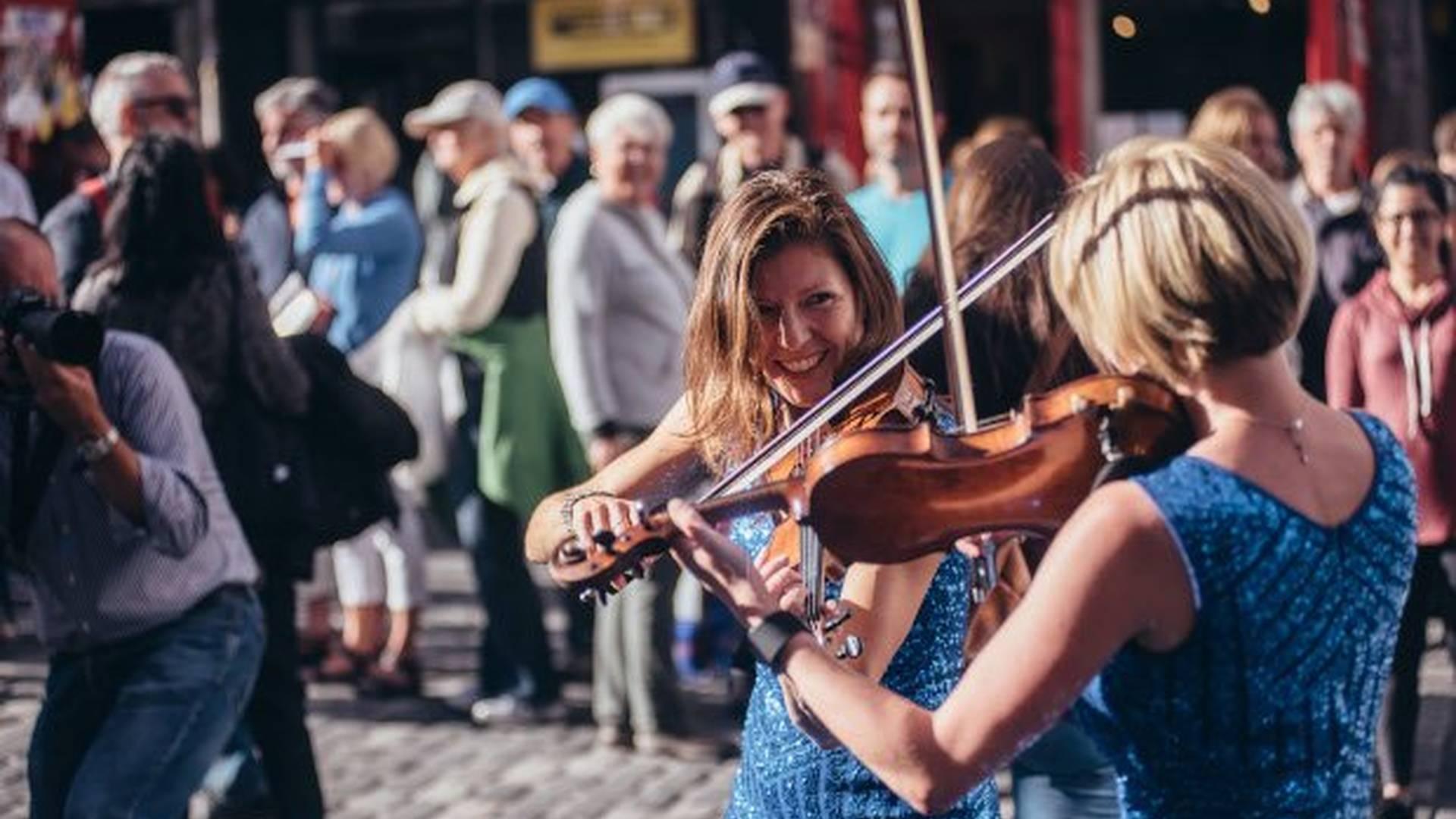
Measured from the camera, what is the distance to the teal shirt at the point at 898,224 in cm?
702

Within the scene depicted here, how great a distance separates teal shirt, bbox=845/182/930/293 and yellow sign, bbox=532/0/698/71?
24.2 ft

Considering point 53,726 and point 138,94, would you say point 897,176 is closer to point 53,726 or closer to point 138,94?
point 138,94

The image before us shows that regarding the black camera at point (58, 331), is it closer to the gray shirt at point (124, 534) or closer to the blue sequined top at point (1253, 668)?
the gray shirt at point (124, 534)

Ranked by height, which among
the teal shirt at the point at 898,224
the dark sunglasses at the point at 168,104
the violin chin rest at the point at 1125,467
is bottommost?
the teal shirt at the point at 898,224

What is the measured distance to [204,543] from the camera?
4672 millimetres

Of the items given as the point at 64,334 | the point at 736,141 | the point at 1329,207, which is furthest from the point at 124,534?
the point at 1329,207

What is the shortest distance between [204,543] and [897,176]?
3.22 m

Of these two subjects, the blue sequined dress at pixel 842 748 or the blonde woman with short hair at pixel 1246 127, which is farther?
the blonde woman with short hair at pixel 1246 127

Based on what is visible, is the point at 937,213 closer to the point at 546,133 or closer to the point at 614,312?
the point at 614,312

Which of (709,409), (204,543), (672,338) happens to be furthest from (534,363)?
(709,409)

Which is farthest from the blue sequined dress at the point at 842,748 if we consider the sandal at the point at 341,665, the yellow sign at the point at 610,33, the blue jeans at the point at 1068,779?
the yellow sign at the point at 610,33

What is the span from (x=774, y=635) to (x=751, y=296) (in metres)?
0.85

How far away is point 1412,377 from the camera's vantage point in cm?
648

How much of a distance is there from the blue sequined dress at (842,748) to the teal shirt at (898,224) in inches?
137
